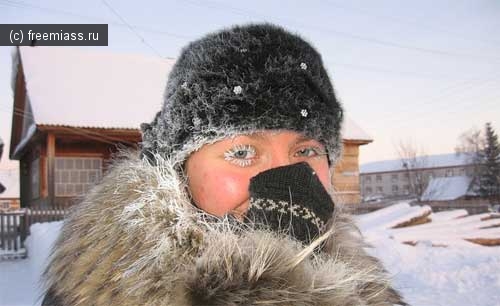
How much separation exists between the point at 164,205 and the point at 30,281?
294 inches

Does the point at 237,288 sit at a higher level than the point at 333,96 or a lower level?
lower

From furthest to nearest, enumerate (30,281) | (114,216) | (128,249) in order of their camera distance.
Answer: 1. (30,281)
2. (114,216)
3. (128,249)

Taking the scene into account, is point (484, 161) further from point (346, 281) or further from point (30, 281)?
point (346, 281)

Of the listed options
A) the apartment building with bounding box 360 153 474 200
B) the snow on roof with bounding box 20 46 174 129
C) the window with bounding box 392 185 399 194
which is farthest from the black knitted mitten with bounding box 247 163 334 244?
the window with bounding box 392 185 399 194

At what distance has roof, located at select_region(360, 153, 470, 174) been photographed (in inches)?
2030

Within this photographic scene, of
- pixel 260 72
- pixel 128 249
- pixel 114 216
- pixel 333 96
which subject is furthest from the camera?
pixel 333 96

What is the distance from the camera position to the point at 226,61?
142 cm

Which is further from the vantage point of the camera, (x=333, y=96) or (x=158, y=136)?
(x=333, y=96)

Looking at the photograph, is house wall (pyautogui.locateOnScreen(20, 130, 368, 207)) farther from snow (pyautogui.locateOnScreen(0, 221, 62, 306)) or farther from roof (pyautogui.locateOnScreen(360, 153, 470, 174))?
roof (pyautogui.locateOnScreen(360, 153, 470, 174))

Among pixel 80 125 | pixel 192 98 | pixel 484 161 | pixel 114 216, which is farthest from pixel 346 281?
pixel 484 161

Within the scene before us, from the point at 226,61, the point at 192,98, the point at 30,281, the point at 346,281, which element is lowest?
the point at 30,281

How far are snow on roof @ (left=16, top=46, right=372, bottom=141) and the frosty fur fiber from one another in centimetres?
1070

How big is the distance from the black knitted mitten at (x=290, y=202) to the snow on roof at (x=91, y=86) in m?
11.4

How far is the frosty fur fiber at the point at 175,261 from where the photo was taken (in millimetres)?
907
